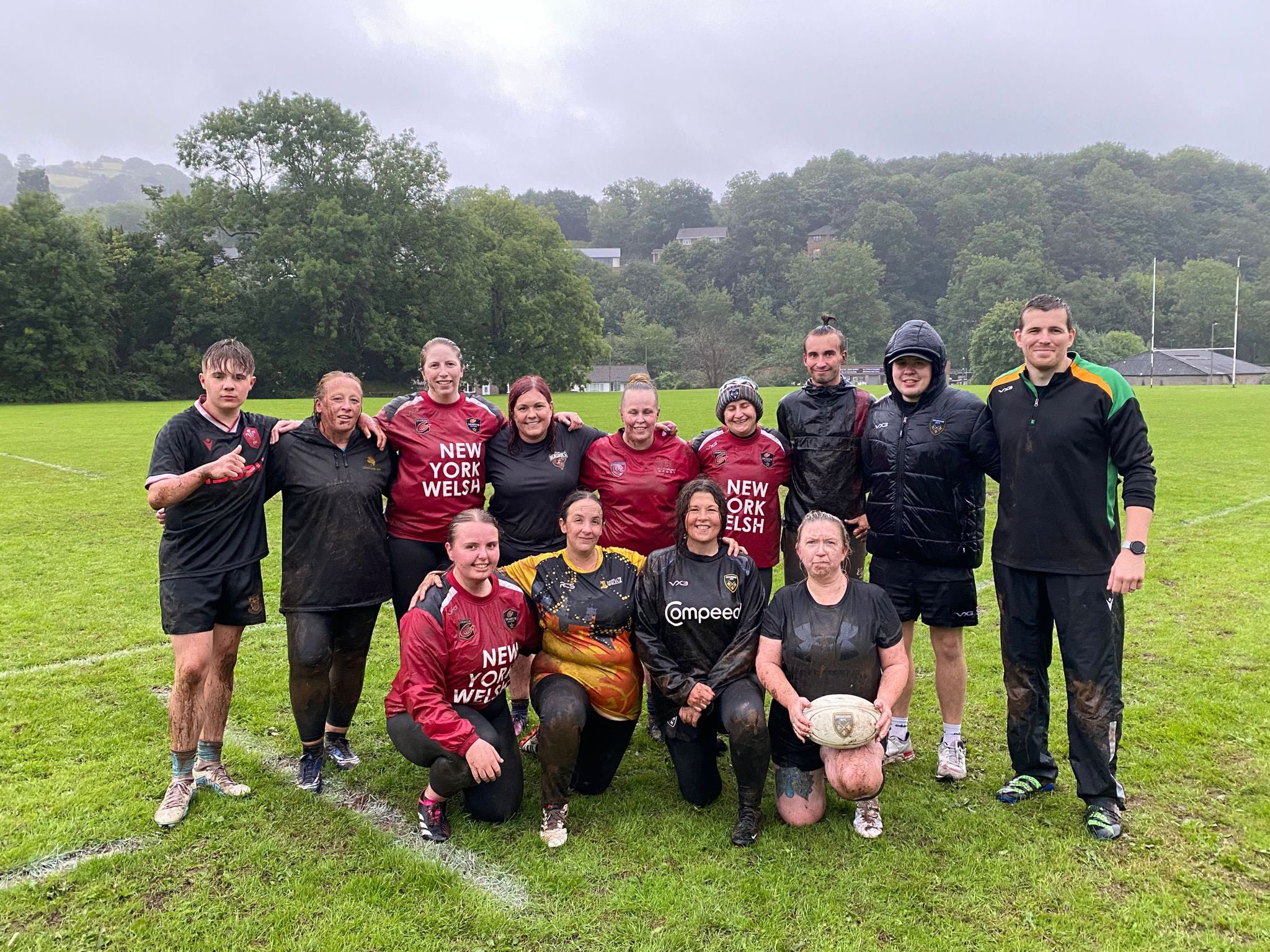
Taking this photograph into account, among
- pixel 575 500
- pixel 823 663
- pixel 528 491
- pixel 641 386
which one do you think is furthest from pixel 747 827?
pixel 641 386

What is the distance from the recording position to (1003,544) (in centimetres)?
407

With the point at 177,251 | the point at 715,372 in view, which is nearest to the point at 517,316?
the point at 177,251

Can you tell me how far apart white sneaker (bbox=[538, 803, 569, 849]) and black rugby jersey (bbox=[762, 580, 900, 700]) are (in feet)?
4.04

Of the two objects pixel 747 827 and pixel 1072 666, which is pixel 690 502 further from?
pixel 1072 666

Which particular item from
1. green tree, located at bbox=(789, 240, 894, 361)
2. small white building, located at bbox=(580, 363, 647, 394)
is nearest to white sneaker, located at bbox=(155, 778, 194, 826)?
small white building, located at bbox=(580, 363, 647, 394)

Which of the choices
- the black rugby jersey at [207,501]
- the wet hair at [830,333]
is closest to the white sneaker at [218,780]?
the black rugby jersey at [207,501]

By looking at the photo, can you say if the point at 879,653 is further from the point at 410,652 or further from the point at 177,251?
the point at 177,251

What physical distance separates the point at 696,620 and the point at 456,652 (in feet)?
3.83

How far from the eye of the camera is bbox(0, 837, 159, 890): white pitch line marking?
348 centimetres

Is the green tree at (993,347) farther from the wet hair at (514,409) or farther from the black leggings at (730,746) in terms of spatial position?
the black leggings at (730,746)

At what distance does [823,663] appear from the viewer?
3807mm

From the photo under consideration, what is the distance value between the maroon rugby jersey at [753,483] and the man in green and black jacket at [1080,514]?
4.36 ft

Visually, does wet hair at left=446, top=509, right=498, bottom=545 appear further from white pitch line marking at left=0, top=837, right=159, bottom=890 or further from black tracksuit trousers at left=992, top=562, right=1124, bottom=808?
black tracksuit trousers at left=992, top=562, right=1124, bottom=808

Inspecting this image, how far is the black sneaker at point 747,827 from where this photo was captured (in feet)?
12.1
